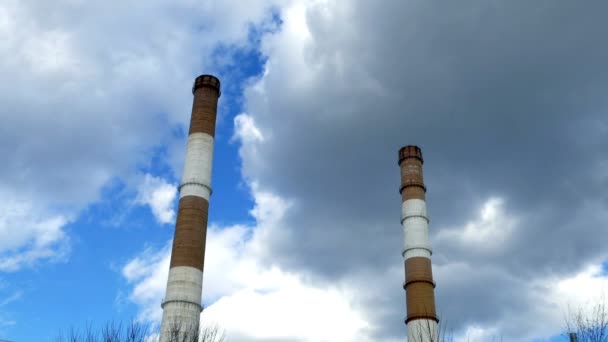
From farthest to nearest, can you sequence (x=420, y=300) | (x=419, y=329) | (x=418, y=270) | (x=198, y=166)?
1. (x=418, y=270)
2. (x=420, y=300)
3. (x=419, y=329)
4. (x=198, y=166)

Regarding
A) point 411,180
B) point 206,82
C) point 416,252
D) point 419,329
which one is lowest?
point 419,329

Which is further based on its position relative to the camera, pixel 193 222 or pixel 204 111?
pixel 204 111

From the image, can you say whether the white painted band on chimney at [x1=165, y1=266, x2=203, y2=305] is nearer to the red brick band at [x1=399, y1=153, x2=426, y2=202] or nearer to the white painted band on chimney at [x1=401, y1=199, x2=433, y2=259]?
the white painted band on chimney at [x1=401, y1=199, x2=433, y2=259]

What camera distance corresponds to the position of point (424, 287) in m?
36.0

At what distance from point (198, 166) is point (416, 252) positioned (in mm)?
14804

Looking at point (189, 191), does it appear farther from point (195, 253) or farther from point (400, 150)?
point (400, 150)

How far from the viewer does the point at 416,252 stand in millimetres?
37250

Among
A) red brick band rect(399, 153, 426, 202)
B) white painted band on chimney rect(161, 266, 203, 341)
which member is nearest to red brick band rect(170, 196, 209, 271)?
white painted band on chimney rect(161, 266, 203, 341)

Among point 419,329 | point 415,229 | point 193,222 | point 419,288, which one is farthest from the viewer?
point 415,229

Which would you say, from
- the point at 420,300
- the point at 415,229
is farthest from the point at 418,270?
the point at 415,229

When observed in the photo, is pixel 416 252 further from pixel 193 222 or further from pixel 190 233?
pixel 190 233

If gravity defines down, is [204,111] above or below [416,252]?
above

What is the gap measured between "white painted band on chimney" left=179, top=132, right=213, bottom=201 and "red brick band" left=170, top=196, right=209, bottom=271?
538mm

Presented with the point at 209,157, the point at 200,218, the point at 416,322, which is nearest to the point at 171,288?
the point at 200,218
